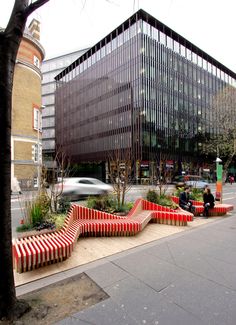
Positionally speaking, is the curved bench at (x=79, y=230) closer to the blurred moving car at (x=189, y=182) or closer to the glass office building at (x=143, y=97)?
the blurred moving car at (x=189, y=182)

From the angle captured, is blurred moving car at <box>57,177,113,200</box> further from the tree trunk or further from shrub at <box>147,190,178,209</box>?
the tree trunk

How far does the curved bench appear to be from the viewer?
4.38 metres

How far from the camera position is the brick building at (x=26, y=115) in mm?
23016

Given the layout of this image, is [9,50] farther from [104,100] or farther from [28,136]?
[104,100]

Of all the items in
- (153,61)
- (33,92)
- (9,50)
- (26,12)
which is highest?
(153,61)

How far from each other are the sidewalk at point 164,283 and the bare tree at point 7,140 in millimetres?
816

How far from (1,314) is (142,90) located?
40304 millimetres

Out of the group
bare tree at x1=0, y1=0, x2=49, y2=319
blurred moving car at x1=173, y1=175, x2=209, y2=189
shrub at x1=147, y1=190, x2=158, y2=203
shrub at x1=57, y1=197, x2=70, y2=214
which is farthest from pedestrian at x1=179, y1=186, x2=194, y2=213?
blurred moving car at x1=173, y1=175, x2=209, y2=189

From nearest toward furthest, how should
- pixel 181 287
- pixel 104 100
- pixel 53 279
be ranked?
1. pixel 181 287
2. pixel 53 279
3. pixel 104 100

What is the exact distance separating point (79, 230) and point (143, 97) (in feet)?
121

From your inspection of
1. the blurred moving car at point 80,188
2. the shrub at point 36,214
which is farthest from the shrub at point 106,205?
the blurred moving car at point 80,188

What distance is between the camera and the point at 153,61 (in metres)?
41.4

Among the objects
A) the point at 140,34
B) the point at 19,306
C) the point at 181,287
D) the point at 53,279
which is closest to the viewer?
the point at 19,306

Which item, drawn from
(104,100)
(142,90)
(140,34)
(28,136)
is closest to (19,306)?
(28,136)
